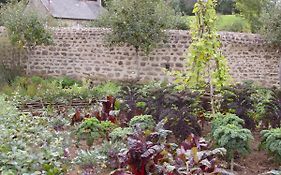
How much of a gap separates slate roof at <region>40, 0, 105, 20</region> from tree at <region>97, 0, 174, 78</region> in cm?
1150

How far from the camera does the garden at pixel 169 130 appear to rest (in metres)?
5.22

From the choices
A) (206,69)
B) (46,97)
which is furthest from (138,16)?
(206,69)

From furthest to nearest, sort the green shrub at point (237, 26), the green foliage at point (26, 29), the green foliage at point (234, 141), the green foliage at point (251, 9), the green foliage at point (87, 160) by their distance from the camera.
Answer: the green shrub at point (237, 26)
the green foliage at point (251, 9)
the green foliage at point (26, 29)
the green foliage at point (234, 141)
the green foliage at point (87, 160)

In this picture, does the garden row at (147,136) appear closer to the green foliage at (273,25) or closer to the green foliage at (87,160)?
the green foliage at (87,160)

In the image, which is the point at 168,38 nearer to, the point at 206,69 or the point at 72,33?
the point at 72,33

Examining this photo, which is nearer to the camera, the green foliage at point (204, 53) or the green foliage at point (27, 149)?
the green foliage at point (27, 149)

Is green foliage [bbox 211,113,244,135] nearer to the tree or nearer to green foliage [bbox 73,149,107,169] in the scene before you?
green foliage [bbox 73,149,107,169]

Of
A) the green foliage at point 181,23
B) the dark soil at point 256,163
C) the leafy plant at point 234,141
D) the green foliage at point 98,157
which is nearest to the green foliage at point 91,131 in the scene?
the green foliage at point 98,157

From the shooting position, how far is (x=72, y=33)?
1711 centimetres

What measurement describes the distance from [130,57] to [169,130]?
10326 millimetres

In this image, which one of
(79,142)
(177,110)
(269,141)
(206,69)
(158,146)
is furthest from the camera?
(206,69)

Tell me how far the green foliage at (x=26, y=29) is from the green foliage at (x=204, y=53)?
8.78 meters

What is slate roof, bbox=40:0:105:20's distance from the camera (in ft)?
93.2

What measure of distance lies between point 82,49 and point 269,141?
11.5 meters
